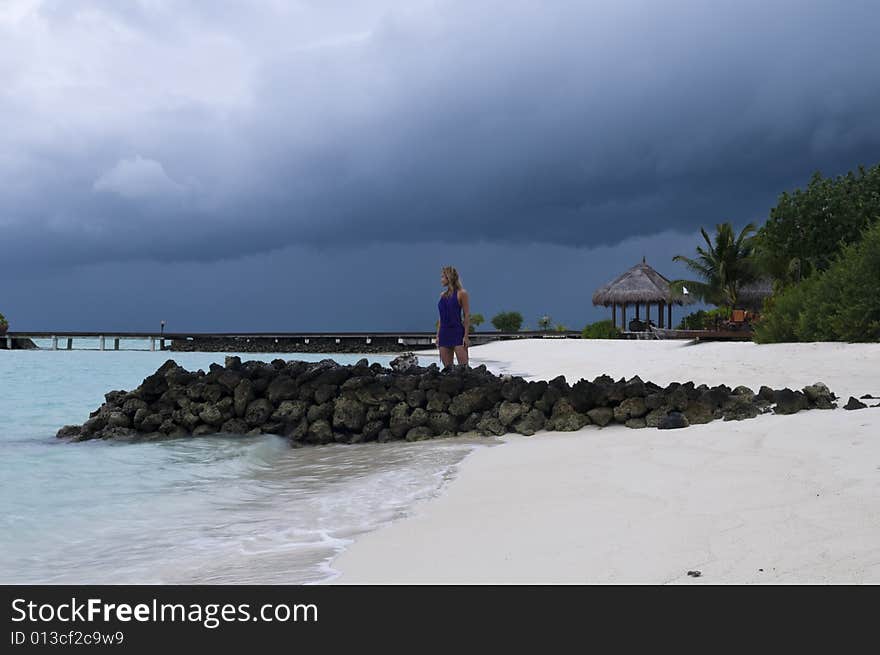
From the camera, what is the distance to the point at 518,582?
111 inches

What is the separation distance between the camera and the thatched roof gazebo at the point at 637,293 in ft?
132

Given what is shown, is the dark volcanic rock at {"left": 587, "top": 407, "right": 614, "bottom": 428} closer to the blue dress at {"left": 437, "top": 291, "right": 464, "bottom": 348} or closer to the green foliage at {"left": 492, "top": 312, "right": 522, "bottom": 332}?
the blue dress at {"left": 437, "top": 291, "right": 464, "bottom": 348}

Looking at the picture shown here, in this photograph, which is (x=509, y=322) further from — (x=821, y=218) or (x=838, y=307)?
(x=838, y=307)

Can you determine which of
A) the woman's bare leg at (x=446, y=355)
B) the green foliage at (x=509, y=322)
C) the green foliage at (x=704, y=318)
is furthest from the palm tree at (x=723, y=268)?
the woman's bare leg at (x=446, y=355)

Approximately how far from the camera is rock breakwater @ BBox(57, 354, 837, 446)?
7.02 m

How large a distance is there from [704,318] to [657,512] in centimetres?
3489

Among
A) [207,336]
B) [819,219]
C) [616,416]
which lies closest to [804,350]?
[616,416]

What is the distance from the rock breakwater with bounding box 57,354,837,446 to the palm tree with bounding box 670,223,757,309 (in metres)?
28.7

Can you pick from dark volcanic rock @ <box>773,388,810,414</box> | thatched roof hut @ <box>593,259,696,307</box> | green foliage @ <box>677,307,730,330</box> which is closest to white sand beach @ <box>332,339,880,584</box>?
dark volcanic rock @ <box>773,388,810,414</box>

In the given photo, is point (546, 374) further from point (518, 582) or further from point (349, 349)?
point (349, 349)

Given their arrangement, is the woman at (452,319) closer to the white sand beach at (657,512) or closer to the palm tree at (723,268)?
the white sand beach at (657,512)

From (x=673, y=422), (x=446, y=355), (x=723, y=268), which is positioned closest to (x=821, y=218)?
(x=723, y=268)

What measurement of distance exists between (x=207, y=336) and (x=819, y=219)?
4069 centimetres
